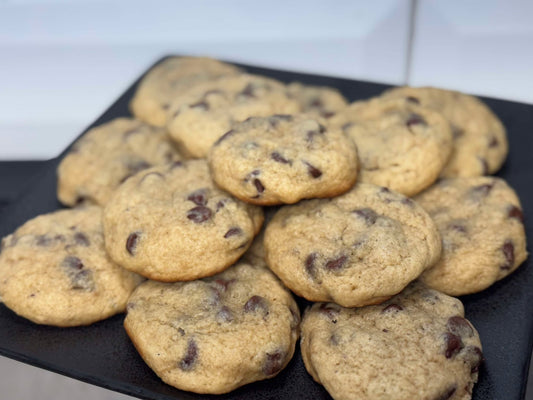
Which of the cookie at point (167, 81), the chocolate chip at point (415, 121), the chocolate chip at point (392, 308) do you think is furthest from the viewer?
the cookie at point (167, 81)

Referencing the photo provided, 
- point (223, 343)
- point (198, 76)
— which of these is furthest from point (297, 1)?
point (223, 343)

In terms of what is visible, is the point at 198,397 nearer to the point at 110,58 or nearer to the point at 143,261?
the point at 143,261

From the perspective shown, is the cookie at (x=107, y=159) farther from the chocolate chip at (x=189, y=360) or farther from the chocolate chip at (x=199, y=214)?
the chocolate chip at (x=189, y=360)

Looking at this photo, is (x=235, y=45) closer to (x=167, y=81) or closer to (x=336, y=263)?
(x=167, y=81)

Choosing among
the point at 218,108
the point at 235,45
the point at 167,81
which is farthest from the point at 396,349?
the point at 235,45

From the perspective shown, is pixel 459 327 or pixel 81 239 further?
pixel 81 239

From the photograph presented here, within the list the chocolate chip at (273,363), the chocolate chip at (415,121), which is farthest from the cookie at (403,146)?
the chocolate chip at (273,363)

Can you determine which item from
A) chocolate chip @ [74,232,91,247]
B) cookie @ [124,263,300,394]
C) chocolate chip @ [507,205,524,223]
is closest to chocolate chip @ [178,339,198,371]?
cookie @ [124,263,300,394]
